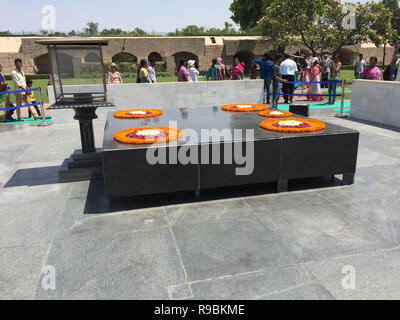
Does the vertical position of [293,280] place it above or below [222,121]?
below

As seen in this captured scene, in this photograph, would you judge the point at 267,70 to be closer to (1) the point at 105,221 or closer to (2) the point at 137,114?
(2) the point at 137,114

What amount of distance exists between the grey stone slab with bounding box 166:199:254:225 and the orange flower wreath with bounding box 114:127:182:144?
90cm

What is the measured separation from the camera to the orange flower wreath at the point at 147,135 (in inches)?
170

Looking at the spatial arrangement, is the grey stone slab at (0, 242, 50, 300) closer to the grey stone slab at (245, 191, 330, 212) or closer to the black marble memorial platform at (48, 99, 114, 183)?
the black marble memorial platform at (48, 99, 114, 183)

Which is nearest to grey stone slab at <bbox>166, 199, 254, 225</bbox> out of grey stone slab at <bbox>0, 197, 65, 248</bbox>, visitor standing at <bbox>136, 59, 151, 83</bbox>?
grey stone slab at <bbox>0, 197, 65, 248</bbox>

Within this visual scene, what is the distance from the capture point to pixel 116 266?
3.07 m

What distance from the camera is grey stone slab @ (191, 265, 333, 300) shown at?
266 centimetres

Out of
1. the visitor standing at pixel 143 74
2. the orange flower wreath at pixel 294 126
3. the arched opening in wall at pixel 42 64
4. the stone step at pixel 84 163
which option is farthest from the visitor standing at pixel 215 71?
the arched opening in wall at pixel 42 64

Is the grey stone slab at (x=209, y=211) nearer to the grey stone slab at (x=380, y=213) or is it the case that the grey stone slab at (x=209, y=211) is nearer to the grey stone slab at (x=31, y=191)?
the grey stone slab at (x=380, y=213)
